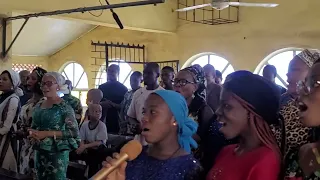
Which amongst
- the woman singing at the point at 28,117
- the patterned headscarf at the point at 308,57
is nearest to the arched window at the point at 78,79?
the woman singing at the point at 28,117

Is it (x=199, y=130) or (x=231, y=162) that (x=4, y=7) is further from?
(x=231, y=162)

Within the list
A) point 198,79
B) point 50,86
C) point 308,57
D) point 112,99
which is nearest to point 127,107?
point 112,99

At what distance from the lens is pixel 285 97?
2.14 m

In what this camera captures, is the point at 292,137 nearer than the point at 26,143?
Yes

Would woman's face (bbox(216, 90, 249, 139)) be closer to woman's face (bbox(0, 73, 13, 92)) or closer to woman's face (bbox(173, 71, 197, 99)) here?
woman's face (bbox(173, 71, 197, 99))

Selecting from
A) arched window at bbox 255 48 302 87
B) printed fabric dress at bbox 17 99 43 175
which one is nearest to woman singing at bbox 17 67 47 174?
printed fabric dress at bbox 17 99 43 175

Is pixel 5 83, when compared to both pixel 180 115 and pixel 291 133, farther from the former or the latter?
pixel 291 133

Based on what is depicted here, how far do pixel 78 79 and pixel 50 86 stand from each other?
8643 millimetres

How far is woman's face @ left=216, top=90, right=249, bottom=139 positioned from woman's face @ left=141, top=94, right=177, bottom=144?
287 millimetres

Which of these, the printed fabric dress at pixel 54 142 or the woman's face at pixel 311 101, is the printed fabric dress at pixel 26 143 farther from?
the woman's face at pixel 311 101

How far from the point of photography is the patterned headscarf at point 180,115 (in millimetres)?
1882

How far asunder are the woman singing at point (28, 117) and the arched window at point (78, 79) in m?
7.37

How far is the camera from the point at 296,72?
79.7 inches

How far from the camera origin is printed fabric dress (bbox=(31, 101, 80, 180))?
3.24 metres
